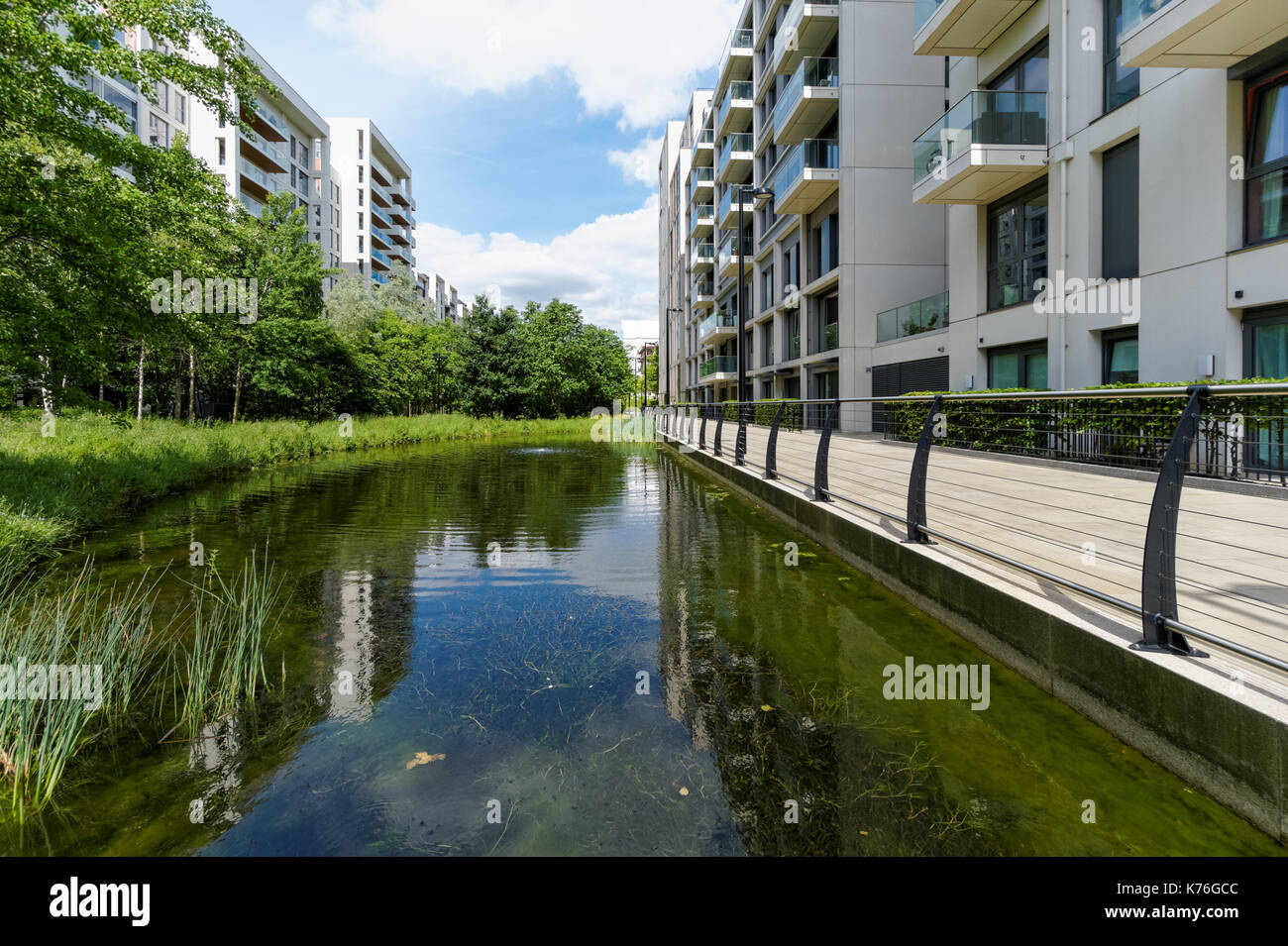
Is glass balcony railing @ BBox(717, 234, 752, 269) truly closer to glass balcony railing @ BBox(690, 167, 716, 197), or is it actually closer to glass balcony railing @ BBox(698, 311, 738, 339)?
glass balcony railing @ BBox(698, 311, 738, 339)

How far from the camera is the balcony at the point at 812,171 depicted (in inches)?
946

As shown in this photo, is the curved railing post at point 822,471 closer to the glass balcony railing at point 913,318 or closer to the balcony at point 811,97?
the glass balcony railing at point 913,318

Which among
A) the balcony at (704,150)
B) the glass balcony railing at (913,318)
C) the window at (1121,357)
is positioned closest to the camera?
the window at (1121,357)

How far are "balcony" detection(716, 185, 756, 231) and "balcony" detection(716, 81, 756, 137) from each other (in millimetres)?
3117

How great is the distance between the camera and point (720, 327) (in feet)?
139

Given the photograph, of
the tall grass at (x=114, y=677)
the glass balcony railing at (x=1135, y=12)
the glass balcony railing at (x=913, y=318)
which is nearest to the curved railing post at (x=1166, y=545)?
the tall grass at (x=114, y=677)

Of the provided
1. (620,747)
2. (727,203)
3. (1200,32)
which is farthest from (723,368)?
(620,747)

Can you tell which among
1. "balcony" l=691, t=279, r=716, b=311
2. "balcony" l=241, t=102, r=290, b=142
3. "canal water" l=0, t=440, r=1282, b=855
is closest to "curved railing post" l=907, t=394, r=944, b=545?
"canal water" l=0, t=440, r=1282, b=855

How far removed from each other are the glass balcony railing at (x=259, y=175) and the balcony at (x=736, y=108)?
25124mm

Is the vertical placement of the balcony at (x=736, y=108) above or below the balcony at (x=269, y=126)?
below

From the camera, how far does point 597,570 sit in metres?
6.60

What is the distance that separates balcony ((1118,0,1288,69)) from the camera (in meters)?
8.73

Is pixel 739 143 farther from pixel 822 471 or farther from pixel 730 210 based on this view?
pixel 822 471
